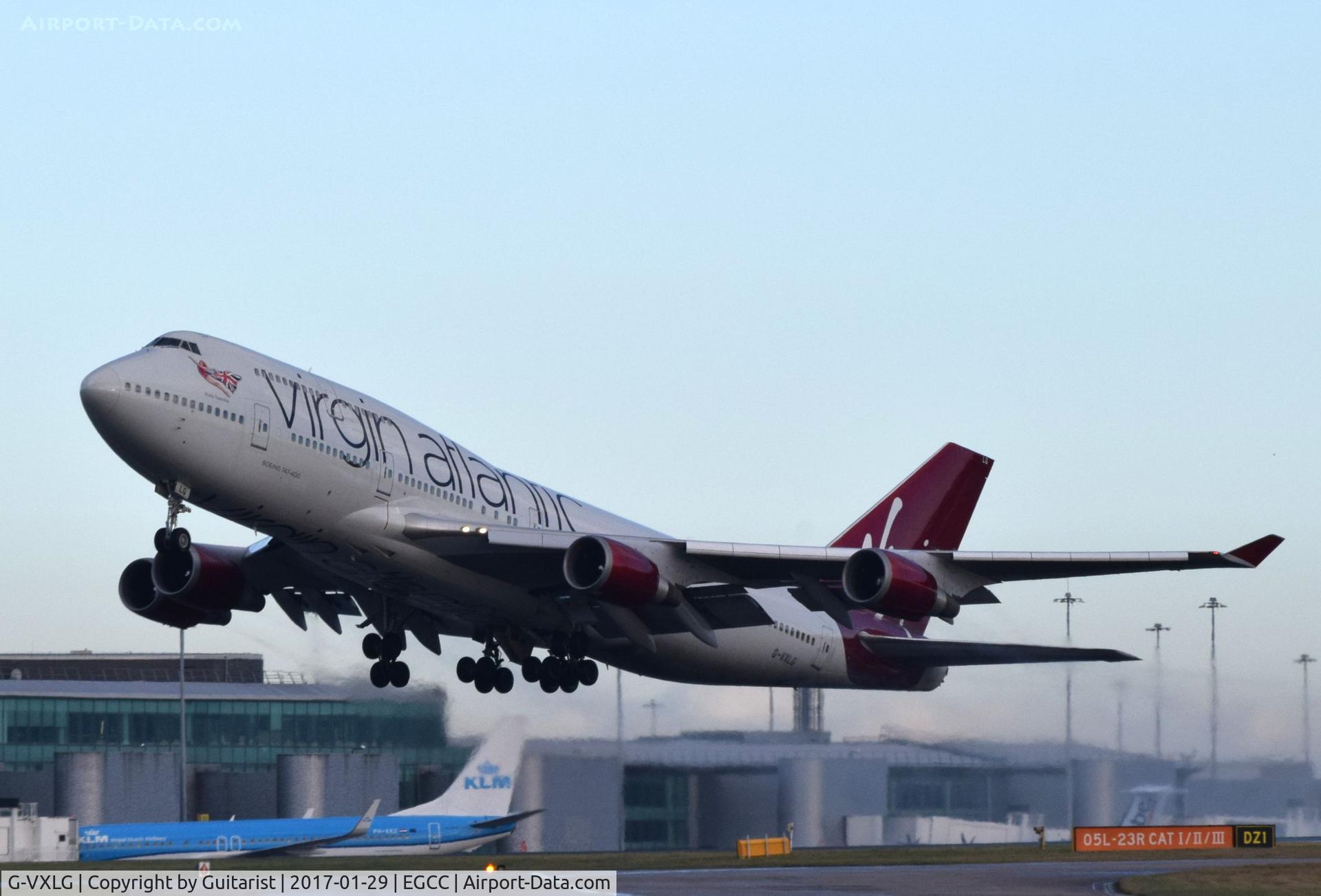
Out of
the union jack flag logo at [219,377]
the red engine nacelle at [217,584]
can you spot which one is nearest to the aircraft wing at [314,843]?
the red engine nacelle at [217,584]

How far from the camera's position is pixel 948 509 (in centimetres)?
4606

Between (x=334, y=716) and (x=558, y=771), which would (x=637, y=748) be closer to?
(x=558, y=771)

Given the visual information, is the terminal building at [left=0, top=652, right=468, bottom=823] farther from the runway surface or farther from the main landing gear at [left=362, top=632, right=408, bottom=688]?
the main landing gear at [left=362, top=632, right=408, bottom=688]

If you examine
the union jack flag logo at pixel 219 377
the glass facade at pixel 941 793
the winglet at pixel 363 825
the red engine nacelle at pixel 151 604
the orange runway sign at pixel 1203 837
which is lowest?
the orange runway sign at pixel 1203 837

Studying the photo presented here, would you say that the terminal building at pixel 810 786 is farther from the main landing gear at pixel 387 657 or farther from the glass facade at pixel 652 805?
the main landing gear at pixel 387 657

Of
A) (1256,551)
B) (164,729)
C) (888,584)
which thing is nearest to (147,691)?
(164,729)

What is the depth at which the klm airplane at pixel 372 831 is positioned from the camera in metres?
51.9

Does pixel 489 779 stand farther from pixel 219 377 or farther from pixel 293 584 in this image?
pixel 219 377

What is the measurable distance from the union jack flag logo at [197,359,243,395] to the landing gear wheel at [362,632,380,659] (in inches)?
393

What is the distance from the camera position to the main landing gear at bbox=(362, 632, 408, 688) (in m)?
38.4

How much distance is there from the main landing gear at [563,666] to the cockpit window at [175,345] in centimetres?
1174

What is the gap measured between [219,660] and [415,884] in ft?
199

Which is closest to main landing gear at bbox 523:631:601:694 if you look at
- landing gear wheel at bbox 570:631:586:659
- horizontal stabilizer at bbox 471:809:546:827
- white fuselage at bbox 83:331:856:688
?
landing gear wheel at bbox 570:631:586:659

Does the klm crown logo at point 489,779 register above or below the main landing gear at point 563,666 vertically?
below
